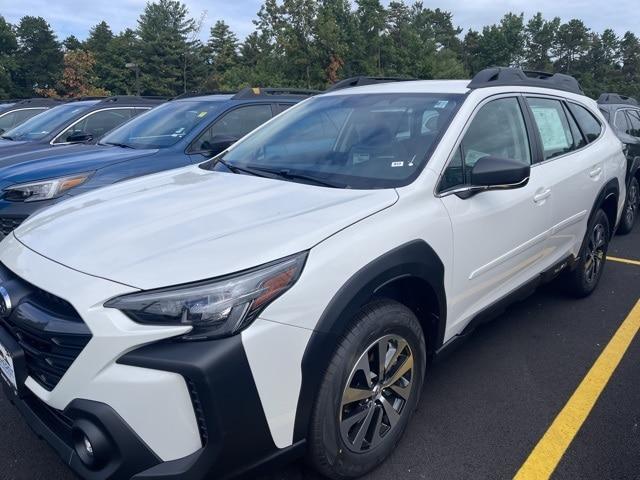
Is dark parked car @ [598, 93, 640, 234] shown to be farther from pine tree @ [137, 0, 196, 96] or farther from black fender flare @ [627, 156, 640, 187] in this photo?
pine tree @ [137, 0, 196, 96]

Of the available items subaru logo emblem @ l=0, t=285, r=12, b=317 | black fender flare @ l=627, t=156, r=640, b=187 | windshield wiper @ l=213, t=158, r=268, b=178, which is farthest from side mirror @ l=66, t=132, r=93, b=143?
black fender flare @ l=627, t=156, r=640, b=187

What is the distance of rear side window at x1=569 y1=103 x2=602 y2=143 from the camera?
13.5ft

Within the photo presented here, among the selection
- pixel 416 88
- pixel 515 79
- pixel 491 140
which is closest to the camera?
pixel 491 140

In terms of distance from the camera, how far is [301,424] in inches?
76.4

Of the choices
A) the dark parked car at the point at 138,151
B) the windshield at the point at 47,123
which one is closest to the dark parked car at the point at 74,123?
the windshield at the point at 47,123

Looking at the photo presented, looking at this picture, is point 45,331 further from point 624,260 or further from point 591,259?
point 624,260

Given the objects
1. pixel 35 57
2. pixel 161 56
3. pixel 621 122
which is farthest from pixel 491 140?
pixel 35 57

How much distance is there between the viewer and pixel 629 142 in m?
6.61

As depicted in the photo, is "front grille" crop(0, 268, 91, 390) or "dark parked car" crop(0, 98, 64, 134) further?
"dark parked car" crop(0, 98, 64, 134)

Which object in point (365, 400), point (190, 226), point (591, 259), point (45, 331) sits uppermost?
point (190, 226)

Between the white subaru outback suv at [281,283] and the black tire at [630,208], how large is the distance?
12.8 feet

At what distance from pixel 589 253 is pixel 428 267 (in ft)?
8.28

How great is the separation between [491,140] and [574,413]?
5.09 ft

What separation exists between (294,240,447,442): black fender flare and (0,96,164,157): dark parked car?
5607mm
